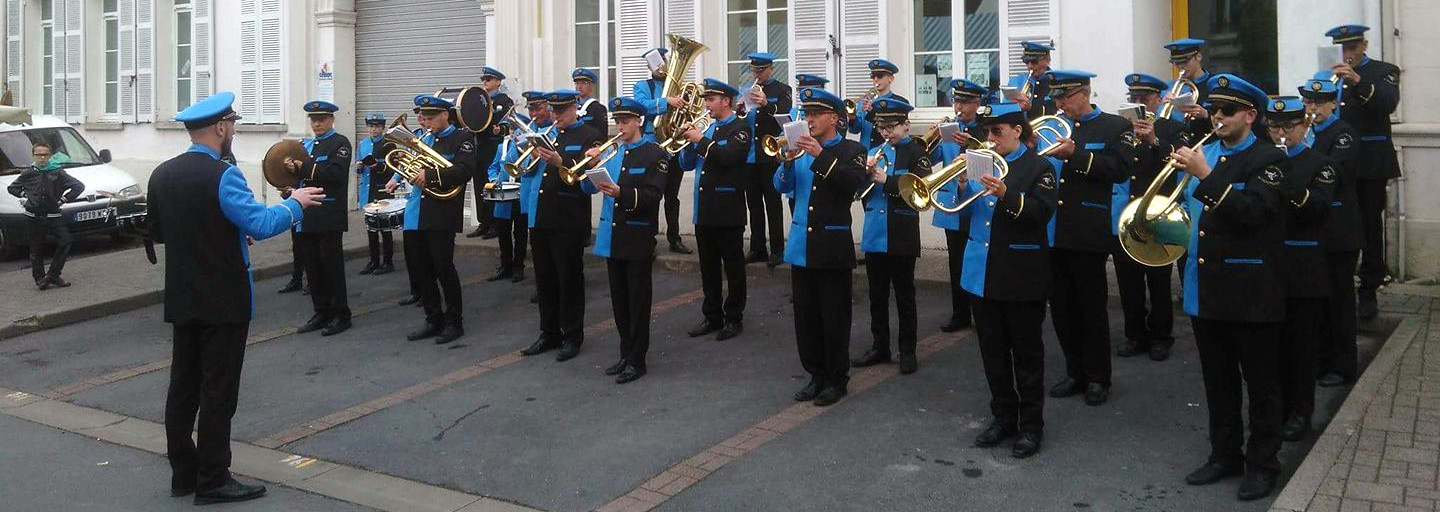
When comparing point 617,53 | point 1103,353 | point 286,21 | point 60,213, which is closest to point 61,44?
point 286,21

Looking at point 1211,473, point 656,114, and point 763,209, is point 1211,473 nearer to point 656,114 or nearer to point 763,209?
point 656,114

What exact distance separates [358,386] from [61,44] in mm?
17047

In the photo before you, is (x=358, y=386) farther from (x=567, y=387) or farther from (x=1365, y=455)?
(x=1365, y=455)

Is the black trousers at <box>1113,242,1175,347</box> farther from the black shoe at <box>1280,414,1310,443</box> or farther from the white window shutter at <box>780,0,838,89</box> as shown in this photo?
the white window shutter at <box>780,0,838,89</box>

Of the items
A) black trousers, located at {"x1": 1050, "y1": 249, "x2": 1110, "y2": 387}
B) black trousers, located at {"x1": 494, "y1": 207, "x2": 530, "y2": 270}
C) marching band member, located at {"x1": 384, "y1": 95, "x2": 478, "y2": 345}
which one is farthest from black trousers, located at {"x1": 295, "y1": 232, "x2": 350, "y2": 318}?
black trousers, located at {"x1": 1050, "y1": 249, "x2": 1110, "y2": 387}

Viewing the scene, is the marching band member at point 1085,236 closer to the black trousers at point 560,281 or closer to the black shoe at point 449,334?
the black trousers at point 560,281

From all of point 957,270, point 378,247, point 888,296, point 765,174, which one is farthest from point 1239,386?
point 378,247

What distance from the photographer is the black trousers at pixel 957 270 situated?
880 centimetres

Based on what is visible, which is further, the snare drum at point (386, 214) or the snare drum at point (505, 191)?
the snare drum at point (386, 214)

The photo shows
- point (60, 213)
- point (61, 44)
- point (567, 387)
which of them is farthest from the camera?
point (61, 44)

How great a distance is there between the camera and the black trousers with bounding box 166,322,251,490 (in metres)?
6.33

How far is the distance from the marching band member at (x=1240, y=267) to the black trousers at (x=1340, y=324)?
1691 mm

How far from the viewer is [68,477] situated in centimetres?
695

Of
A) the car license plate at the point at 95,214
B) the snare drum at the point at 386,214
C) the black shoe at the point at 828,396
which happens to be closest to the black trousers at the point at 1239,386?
the black shoe at the point at 828,396
